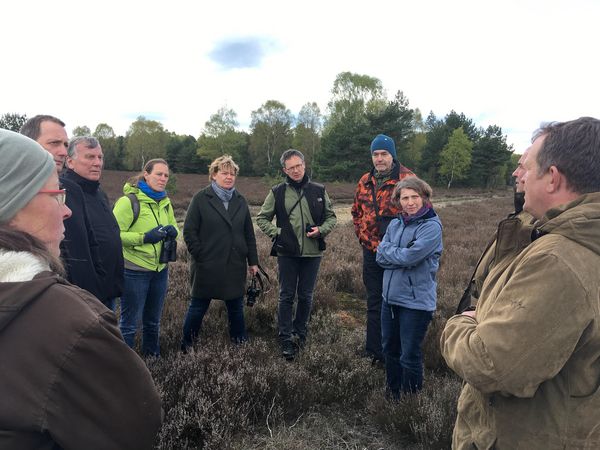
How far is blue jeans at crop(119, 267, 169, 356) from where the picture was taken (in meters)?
3.62

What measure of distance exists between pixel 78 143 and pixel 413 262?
9.39 ft

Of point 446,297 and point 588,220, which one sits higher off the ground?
point 588,220

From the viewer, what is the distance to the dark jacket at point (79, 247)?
264 cm

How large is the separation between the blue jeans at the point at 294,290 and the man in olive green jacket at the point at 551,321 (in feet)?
9.53

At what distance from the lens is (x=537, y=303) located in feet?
4.11

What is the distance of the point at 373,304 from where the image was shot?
410 cm

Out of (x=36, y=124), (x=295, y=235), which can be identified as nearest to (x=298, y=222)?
(x=295, y=235)

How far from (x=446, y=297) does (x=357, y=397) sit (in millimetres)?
3199

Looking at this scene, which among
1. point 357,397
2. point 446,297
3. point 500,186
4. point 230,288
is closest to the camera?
point 357,397

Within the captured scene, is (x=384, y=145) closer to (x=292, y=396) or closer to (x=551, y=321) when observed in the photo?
(x=292, y=396)

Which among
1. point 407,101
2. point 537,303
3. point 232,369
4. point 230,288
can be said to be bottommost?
point 232,369

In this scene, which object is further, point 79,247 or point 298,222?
point 298,222

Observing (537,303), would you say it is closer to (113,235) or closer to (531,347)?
(531,347)

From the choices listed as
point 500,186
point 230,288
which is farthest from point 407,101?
point 230,288
